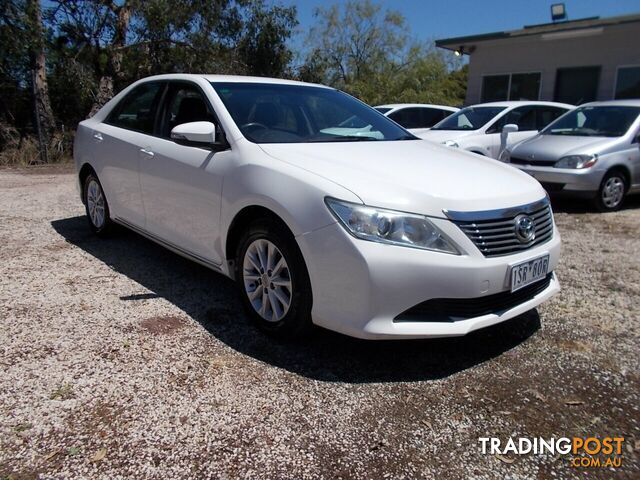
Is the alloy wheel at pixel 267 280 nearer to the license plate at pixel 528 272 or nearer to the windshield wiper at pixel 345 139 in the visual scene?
the windshield wiper at pixel 345 139

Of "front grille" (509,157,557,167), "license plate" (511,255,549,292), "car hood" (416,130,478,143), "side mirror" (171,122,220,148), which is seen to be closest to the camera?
"license plate" (511,255,549,292)

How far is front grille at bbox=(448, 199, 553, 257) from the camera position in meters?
2.73

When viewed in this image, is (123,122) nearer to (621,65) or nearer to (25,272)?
(25,272)

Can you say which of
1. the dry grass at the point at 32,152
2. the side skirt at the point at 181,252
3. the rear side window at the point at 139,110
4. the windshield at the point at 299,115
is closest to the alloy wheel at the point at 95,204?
the side skirt at the point at 181,252

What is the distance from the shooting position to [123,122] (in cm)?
471

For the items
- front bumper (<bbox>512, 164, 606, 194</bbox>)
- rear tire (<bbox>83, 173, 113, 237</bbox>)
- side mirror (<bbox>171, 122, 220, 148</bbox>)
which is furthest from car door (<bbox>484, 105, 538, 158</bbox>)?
side mirror (<bbox>171, 122, 220, 148</bbox>)

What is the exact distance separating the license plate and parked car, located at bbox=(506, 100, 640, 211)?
14.9ft

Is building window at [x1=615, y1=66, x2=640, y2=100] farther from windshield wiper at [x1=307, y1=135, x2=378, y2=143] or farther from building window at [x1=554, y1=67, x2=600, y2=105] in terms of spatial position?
windshield wiper at [x1=307, y1=135, x2=378, y2=143]

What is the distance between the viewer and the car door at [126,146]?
4.31 m

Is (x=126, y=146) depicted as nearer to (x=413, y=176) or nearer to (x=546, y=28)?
(x=413, y=176)

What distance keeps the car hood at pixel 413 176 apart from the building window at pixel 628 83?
11867mm

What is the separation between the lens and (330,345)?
3.19m

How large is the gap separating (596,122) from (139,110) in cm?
670

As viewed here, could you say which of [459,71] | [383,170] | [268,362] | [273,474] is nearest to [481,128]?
[383,170]
